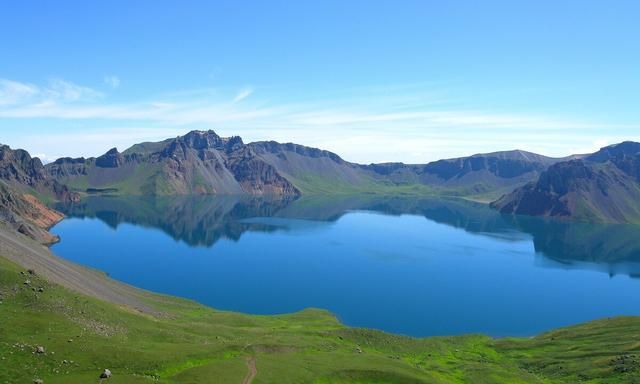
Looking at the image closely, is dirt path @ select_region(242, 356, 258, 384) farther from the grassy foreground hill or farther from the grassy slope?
the grassy slope

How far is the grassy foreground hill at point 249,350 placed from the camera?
6406cm

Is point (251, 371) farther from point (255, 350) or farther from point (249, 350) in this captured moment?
point (255, 350)

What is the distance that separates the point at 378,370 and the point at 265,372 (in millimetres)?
20136

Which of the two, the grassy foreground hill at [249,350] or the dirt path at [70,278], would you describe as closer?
the grassy foreground hill at [249,350]

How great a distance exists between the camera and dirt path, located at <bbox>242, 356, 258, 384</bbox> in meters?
67.0

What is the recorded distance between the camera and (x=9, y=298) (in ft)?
247

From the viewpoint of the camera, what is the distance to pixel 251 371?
70812 mm

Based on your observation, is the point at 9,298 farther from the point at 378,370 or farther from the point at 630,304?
the point at 630,304

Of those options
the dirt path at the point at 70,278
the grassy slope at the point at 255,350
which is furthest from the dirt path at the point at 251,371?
the dirt path at the point at 70,278

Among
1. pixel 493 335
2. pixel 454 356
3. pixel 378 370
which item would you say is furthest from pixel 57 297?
pixel 493 335

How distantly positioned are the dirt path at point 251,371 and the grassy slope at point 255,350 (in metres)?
0.82

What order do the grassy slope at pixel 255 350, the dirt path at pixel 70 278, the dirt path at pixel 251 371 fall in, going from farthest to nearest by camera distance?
the dirt path at pixel 70 278 < the dirt path at pixel 251 371 < the grassy slope at pixel 255 350

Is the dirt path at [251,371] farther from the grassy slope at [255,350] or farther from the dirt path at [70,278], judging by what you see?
the dirt path at [70,278]

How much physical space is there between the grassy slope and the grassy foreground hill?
197mm
